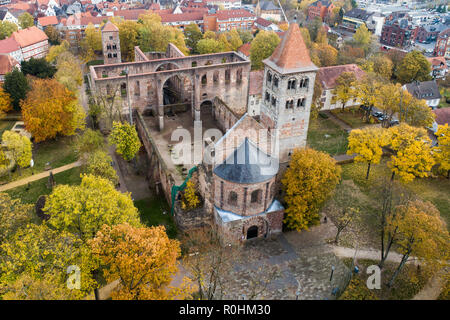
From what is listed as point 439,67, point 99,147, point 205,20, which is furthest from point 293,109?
point 205,20

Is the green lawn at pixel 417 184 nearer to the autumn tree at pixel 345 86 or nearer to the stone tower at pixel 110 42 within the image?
the autumn tree at pixel 345 86

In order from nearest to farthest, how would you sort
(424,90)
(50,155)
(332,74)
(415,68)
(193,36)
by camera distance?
1. (50,155)
2. (332,74)
3. (424,90)
4. (415,68)
5. (193,36)

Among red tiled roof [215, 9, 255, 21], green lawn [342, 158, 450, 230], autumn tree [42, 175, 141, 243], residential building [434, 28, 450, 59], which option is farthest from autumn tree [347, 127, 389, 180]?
red tiled roof [215, 9, 255, 21]

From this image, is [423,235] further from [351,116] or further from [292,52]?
[351,116]

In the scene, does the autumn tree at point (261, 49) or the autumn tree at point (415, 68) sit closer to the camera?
the autumn tree at point (415, 68)

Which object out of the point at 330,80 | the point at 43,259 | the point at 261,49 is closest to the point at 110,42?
the point at 261,49

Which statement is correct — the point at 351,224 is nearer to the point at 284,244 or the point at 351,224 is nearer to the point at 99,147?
the point at 284,244

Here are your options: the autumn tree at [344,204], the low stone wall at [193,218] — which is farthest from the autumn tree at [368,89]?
the low stone wall at [193,218]
